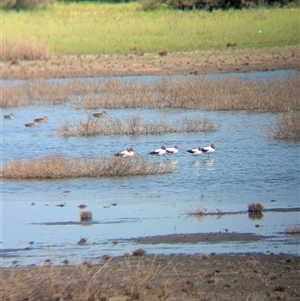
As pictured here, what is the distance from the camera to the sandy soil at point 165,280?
7883 millimetres

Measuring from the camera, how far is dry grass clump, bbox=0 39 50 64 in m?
31.9

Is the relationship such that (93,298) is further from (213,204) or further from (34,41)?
(34,41)

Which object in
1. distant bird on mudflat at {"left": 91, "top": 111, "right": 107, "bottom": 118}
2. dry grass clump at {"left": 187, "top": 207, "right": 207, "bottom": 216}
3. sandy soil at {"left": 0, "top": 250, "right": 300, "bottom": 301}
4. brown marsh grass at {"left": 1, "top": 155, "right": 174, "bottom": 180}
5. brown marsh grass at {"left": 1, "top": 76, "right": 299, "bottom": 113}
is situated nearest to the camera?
sandy soil at {"left": 0, "top": 250, "right": 300, "bottom": 301}

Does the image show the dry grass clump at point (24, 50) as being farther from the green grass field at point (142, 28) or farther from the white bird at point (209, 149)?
the white bird at point (209, 149)

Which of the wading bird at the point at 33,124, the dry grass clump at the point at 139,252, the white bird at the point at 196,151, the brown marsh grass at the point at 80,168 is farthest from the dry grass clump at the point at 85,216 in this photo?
the wading bird at the point at 33,124

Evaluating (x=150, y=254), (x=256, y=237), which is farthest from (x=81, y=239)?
(x=256, y=237)

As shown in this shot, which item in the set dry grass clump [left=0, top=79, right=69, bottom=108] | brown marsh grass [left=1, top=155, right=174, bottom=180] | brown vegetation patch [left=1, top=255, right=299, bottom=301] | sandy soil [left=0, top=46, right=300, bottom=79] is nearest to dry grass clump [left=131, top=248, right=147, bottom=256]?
brown vegetation patch [left=1, top=255, right=299, bottom=301]

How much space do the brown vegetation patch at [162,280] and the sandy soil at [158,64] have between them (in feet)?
38.1

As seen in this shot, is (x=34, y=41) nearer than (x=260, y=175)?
No

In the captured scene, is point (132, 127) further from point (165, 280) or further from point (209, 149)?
point (165, 280)

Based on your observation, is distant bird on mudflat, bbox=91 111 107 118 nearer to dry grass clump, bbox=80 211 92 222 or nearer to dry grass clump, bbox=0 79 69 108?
dry grass clump, bbox=0 79 69 108

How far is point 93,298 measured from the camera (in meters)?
7.84

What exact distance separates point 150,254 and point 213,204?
3.13 metres

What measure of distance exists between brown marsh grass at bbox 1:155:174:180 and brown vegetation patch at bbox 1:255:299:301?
5879mm
